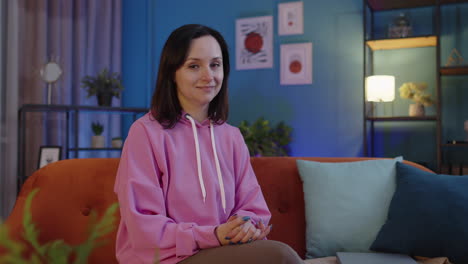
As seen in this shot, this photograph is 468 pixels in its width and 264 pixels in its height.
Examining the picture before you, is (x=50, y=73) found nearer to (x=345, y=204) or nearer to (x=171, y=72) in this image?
(x=171, y=72)

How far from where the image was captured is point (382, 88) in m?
3.76

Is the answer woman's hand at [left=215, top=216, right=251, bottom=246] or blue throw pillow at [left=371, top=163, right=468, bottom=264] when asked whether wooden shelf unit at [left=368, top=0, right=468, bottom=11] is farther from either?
woman's hand at [left=215, top=216, right=251, bottom=246]

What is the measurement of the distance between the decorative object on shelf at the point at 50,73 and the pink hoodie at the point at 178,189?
2782 millimetres

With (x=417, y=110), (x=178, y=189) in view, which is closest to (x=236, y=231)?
(x=178, y=189)

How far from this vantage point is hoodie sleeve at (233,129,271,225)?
1.51 metres

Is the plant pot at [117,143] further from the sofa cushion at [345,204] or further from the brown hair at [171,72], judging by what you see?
the brown hair at [171,72]

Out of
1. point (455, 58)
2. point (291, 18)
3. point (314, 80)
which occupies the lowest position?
point (314, 80)

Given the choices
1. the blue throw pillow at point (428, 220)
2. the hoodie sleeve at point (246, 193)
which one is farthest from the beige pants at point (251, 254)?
the blue throw pillow at point (428, 220)

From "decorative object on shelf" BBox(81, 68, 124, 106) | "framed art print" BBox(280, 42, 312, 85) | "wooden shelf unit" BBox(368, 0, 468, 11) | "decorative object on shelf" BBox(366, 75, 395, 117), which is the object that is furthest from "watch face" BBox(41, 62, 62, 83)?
"wooden shelf unit" BBox(368, 0, 468, 11)

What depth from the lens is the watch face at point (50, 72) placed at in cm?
398

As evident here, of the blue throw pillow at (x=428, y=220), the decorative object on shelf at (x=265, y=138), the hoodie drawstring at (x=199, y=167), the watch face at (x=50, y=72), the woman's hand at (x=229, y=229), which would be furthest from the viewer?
the decorative object on shelf at (x=265, y=138)

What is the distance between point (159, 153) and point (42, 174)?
694mm

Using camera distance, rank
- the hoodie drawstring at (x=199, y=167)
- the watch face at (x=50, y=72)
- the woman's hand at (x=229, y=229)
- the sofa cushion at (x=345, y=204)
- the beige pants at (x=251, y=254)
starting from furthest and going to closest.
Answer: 1. the watch face at (x=50, y=72)
2. the sofa cushion at (x=345, y=204)
3. the hoodie drawstring at (x=199, y=167)
4. the woman's hand at (x=229, y=229)
5. the beige pants at (x=251, y=254)

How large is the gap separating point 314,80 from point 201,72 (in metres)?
2.99
